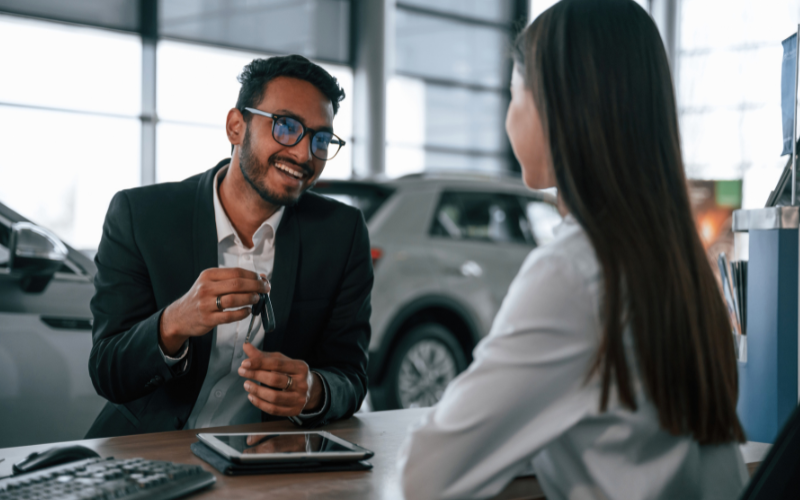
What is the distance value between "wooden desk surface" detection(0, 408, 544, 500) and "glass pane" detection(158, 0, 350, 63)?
28.4 ft

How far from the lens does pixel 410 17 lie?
11805mm

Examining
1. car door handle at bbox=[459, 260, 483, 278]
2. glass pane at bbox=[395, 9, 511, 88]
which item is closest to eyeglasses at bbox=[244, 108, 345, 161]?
car door handle at bbox=[459, 260, 483, 278]

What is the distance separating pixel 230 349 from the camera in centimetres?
210

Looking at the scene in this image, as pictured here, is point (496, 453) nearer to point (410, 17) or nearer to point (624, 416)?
point (624, 416)

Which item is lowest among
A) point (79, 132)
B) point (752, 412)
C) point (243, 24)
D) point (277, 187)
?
point (752, 412)

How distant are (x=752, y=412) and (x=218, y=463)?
1384 mm

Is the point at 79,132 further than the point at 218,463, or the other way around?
the point at 79,132

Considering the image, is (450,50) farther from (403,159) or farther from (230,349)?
(230,349)

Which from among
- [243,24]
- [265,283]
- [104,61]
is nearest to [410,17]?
[243,24]

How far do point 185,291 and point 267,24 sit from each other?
29.3ft

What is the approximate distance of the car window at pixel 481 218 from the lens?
5.25m

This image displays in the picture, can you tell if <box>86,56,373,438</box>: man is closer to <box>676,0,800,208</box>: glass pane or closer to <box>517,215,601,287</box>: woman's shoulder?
<box>517,215,601,287</box>: woman's shoulder

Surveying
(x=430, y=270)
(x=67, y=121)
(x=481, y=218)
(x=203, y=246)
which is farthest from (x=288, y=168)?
(x=67, y=121)

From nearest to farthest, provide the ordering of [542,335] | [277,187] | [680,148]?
[542,335]
[680,148]
[277,187]
